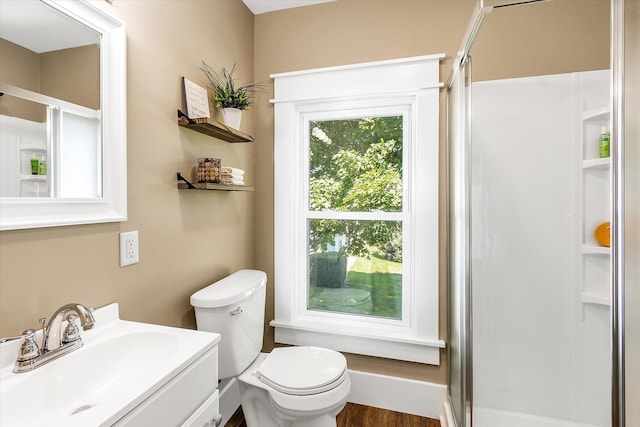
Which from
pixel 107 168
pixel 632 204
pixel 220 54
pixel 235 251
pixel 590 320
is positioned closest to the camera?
pixel 632 204

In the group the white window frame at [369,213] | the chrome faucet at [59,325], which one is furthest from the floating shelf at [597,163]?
the chrome faucet at [59,325]

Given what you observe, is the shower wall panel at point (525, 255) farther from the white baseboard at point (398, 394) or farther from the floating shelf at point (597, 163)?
the white baseboard at point (398, 394)

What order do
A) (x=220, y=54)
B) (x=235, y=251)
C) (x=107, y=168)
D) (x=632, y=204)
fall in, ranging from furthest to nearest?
(x=235, y=251) < (x=220, y=54) < (x=107, y=168) < (x=632, y=204)

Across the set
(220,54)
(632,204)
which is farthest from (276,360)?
(220,54)

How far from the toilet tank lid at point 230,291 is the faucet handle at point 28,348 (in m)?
0.58

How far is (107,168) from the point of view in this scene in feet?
3.71

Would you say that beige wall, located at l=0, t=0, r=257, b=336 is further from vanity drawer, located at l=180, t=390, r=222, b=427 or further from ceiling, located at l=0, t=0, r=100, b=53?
vanity drawer, located at l=180, t=390, r=222, b=427

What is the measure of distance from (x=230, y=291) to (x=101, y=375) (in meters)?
0.58

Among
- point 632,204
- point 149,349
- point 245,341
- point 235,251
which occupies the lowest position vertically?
point 245,341

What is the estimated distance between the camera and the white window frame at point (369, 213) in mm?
1858

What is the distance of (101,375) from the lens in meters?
0.98

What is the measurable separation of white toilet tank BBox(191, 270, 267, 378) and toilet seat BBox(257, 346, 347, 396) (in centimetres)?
12

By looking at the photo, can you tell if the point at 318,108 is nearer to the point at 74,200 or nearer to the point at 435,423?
the point at 74,200

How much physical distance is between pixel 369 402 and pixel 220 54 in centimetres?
220
